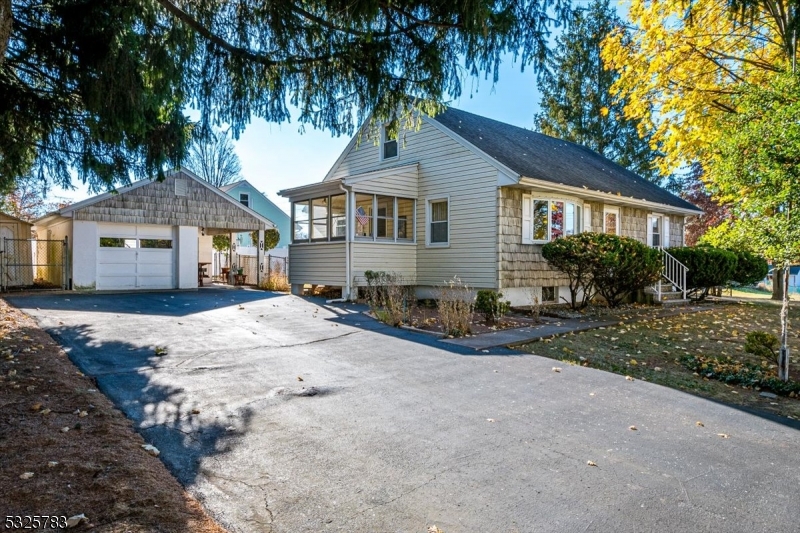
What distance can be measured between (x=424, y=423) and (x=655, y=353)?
5430mm

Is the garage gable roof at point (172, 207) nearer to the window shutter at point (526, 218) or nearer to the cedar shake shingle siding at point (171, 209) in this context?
the cedar shake shingle siding at point (171, 209)

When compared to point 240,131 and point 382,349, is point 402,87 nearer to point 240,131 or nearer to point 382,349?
point 240,131

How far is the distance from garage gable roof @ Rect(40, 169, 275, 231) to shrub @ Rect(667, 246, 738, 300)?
15958 mm

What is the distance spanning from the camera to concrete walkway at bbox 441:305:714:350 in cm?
810

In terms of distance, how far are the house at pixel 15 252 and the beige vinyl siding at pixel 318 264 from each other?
9784mm

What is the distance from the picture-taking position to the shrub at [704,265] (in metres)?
15.8

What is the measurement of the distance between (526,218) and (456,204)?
2.13m

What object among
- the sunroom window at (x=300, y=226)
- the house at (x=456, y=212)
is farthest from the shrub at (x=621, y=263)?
the sunroom window at (x=300, y=226)

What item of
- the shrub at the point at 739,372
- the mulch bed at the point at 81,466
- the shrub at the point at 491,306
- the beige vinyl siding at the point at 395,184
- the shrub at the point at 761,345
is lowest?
the shrub at the point at 739,372

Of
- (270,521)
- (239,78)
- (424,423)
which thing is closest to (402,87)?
(239,78)

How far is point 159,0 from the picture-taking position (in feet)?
17.4

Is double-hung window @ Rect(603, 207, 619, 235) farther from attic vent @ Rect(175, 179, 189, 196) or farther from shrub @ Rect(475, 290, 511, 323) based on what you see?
attic vent @ Rect(175, 179, 189, 196)

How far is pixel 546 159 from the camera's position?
16297 millimetres

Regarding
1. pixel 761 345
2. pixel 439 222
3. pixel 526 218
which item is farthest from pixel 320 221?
pixel 761 345
